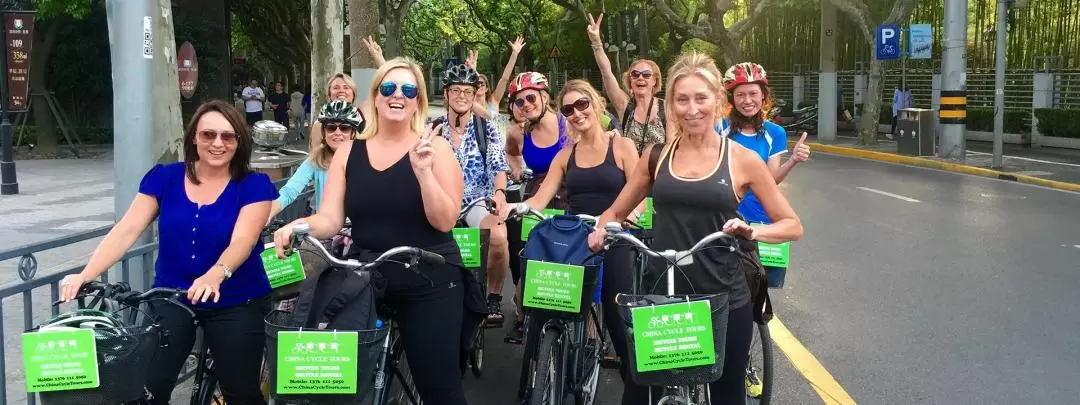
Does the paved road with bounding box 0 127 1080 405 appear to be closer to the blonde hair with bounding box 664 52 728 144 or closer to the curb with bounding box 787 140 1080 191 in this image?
the blonde hair with bounding box 664 52 728 144

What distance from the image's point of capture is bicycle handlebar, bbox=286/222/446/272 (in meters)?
3.64

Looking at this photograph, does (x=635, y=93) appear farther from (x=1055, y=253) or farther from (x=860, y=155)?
(x=860, y=155)

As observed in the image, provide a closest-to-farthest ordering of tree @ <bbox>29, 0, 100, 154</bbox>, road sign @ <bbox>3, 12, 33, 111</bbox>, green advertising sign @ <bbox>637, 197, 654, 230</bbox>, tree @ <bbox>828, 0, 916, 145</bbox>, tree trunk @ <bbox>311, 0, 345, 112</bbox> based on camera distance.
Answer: green advertising sign @ <bbox>637, 197, 654, 230</bbox>
tree trunk @ <bbox>311, 0, 345, 112</bbox>
road sign @ <bbox>3, 12, 33, 111</bbox>
tree @ <bbox>828, 0, 916, 145</bbox>
tree @ <bbox>29, 0, 100, 154</bbox>

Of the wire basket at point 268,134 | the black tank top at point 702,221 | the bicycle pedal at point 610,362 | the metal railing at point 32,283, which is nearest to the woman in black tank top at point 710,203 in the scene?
the black tank top at point 702,221

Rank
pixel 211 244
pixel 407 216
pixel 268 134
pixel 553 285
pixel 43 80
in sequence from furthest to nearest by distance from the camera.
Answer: pixel 43 80 → pixel 268 134 → pixel 553 285 → pixel 211 244 → pixel 407 216

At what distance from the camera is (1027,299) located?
8.16 m

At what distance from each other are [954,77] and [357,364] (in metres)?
19.8

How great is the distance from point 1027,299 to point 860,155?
54.7 feet

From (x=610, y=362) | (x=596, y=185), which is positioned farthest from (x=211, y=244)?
(x=610, y=362)

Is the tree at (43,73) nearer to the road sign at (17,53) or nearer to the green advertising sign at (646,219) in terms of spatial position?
A: the road sign at (17,53)

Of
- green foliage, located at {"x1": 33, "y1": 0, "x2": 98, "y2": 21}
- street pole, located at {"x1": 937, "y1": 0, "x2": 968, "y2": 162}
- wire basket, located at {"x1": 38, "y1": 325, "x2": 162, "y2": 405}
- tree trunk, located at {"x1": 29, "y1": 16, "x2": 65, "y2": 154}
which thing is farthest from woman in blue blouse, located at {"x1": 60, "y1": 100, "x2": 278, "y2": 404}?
tree trunk, located at {"x1": 29, "y1": 16, "x2": 65, "y2": 154}

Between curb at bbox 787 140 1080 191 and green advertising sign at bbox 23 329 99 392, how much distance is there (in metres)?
16.3

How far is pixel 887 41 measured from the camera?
23969mm

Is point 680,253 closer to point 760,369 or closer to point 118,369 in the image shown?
point 760,369
